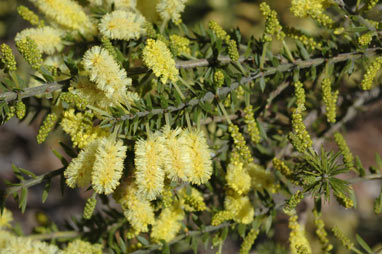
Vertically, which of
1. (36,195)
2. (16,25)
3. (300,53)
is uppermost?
(16,25)

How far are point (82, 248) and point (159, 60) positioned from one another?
642mm

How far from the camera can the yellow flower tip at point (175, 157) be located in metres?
0.83

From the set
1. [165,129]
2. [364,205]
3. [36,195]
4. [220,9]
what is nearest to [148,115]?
[165,129]

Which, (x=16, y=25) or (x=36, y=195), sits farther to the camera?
(x=36, y=195)

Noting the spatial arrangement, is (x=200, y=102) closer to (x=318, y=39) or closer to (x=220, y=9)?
(x=318, y=39)

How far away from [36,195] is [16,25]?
49.9 inches

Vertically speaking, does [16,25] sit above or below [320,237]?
above

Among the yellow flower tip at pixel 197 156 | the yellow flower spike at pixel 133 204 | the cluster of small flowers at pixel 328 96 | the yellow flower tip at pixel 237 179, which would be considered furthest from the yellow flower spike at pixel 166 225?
the cluster of small flowers at pixel 328 96

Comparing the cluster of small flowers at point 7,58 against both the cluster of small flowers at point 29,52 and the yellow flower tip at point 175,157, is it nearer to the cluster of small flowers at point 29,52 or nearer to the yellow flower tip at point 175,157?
the cluster of small flowers at point 29,52

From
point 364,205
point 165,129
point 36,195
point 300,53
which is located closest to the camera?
point 165,129

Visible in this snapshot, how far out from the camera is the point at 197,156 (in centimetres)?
86

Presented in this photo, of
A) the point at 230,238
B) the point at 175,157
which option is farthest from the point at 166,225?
the point at 230,238

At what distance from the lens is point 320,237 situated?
1.16 m

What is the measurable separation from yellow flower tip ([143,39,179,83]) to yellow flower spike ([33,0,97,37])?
314 mm
